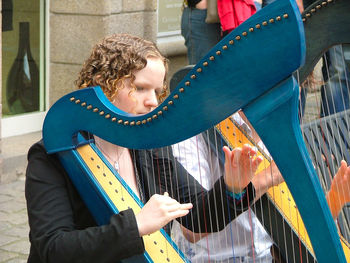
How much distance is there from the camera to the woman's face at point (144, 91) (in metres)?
2.13

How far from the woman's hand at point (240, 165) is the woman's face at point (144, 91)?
0.85 feet

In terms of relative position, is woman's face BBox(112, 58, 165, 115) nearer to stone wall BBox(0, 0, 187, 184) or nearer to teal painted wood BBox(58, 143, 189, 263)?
teal painted wood BBox(58, 143, 189, 263)

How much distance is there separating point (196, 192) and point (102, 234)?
41 centimetres

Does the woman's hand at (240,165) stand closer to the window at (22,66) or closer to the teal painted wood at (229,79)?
the teal painted wood at (229,79)

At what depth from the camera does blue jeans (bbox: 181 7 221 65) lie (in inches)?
201

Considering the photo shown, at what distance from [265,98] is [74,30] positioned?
411 cm

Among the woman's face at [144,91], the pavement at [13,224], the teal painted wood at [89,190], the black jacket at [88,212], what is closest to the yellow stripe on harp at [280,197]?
the black jacket at [88,212]

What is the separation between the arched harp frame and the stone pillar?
3787 millimetres

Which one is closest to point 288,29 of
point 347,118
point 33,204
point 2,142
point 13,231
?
point 33,204

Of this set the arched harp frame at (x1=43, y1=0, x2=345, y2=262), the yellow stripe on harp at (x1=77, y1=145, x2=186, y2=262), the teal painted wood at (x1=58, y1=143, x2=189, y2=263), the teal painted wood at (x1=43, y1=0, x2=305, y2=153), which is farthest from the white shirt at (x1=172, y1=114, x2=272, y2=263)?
the arched harp frame at (x1=43, y1=0, x2=345, y2=262)

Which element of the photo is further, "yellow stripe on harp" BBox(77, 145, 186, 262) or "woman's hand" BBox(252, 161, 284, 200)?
"woman's hand" BBox(252, 161, 284, 200)

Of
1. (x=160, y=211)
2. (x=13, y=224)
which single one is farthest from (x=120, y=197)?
(x=13, y=224)

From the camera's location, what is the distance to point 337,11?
2.21 m

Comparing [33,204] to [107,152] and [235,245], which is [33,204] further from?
[235,245]
